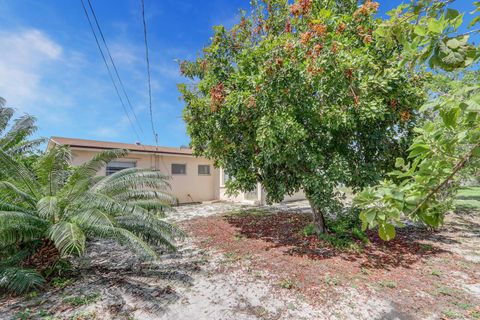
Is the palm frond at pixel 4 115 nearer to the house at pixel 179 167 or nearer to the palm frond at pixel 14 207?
the palm frond at pixel 14 207

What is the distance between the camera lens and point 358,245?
6.84m

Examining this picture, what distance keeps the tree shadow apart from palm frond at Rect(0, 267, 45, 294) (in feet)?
16.9

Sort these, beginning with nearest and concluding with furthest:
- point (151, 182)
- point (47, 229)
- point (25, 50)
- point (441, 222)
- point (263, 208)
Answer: point (441, 222) < point (47, 229) < point (151, 182) < point (25, 50) < point (263, 208)

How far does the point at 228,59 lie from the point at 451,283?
308 inches

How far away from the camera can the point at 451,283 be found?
4738 mm

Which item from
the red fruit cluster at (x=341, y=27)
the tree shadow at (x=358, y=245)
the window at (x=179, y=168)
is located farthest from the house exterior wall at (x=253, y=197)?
the red fruit cluster at (x=341, y=27)

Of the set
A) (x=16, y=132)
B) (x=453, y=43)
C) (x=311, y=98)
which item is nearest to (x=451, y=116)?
(x=453, y=43)

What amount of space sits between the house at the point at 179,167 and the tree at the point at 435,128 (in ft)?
36.5

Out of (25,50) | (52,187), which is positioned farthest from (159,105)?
(52,187)

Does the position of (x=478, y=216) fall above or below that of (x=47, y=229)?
below

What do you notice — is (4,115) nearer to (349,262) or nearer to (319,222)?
(319,222)

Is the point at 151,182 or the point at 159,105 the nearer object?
Result: the point at 151,182

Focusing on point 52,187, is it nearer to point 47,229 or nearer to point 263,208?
point 47,229

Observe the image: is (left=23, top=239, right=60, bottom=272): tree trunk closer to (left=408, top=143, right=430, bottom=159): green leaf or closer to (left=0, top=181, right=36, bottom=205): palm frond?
(left=0, top=181, right=36, bottom=205): palm frond
